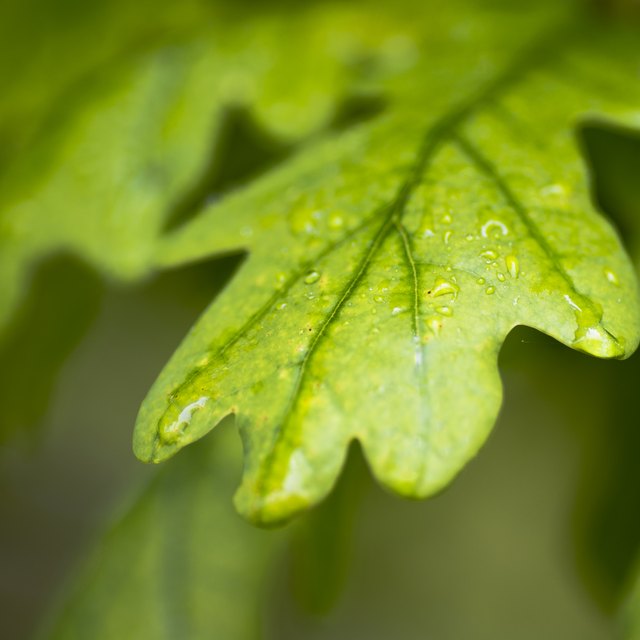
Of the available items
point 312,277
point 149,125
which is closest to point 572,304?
point 312,277

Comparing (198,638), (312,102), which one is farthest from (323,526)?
(312,102)

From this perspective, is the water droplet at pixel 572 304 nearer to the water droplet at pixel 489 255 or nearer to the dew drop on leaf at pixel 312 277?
the water droplet at pixel 489 255

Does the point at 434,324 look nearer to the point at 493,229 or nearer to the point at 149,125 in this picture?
the point at 493,229

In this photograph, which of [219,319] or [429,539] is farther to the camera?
[429,539]

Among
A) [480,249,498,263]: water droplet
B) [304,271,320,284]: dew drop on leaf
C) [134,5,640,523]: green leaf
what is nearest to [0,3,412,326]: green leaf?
[134,5,640,523]: green leaf

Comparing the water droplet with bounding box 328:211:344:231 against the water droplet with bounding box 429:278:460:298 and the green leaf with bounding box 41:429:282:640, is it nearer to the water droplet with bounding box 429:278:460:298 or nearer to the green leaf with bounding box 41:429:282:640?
the water droplet with bounding box 429:278:460:298

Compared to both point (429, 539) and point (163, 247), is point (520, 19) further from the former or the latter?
point (429, 539)
